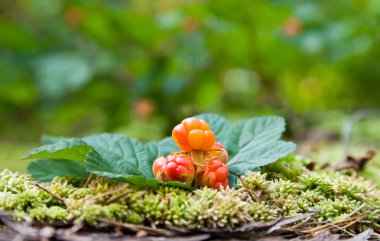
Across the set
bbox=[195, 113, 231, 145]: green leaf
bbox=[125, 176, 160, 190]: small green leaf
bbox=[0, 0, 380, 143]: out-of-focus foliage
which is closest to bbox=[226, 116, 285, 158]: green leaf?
bbox=[195, 113, 231, 145]: green leaf

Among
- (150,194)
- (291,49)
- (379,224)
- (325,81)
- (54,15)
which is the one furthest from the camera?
(54,15)

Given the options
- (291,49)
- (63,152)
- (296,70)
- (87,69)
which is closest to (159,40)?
(87,69)

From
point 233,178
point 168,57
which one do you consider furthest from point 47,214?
point 168,57

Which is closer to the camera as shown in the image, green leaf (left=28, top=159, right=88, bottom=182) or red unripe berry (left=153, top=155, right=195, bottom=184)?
red unripe berry (left=153, top=155, right=195, bottom=184)

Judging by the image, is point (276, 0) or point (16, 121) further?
point (16, 121)

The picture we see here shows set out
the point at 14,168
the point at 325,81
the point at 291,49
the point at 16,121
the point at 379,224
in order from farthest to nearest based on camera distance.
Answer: the point at 16,121
the point at 325,81
the point at 291,49
the point at 14,168
the point at 379,224

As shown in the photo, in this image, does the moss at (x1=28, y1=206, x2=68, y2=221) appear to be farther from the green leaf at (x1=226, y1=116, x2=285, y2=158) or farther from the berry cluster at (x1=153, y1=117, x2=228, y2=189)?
the green leaf at (x1=226, y1=116, x2=285, y2=158)

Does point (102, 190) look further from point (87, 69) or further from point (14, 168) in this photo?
point (87, 69)

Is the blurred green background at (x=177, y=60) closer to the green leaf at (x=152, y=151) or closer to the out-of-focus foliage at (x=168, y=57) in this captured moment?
the out-of-focus foliage at (x=168, y=57)
